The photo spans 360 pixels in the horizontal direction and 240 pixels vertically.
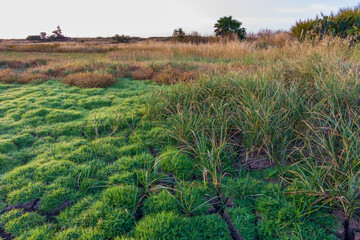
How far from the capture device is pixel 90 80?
902 centimetres

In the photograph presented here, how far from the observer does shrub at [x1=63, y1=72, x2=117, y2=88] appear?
895 cm

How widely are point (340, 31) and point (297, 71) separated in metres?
9.50

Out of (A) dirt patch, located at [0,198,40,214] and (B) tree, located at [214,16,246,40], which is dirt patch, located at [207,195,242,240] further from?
(B) tree, located at [214,16,246,40]

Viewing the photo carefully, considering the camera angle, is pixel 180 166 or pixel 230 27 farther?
pixel 230 27

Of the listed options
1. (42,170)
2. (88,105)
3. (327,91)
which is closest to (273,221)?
→ (327,91)

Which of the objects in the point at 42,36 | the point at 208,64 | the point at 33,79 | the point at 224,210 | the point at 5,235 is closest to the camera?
the point at 5,235

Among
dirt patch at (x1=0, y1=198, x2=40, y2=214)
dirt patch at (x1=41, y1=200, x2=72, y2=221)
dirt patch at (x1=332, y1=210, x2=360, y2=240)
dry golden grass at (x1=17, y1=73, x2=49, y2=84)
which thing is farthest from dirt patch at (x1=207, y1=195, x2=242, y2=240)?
dry golden grass at (x1=17, y1=73, x2=49, y2=84)

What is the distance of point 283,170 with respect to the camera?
3.36 meters

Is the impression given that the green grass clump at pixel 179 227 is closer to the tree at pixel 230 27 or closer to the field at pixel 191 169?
the field at pixel 191 169

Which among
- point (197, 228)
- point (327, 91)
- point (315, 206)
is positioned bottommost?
point (197, 228)

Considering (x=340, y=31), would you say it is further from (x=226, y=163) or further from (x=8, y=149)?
(x=8, y=149)

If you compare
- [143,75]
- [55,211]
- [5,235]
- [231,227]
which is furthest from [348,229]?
[143,75]

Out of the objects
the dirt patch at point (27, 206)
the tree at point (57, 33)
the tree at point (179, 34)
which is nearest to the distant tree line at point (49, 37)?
the tree at point (57, 33)

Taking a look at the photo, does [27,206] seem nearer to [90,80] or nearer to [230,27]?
[90,80]
